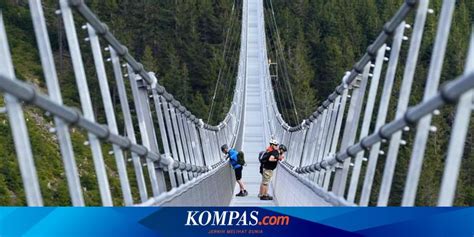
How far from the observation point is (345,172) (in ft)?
32.3

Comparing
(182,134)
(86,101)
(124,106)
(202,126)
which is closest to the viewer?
(86,101)

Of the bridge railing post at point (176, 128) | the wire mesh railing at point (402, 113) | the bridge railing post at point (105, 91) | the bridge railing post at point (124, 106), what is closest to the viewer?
the wire mesh railing at point (402, 113)

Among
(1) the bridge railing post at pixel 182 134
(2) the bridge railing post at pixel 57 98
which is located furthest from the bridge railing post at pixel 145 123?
(1) the bridge railing post at pixel 182 134

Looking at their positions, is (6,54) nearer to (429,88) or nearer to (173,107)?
(429,88)

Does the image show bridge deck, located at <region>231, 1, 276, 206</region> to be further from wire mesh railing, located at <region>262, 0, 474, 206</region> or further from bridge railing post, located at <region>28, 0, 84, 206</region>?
bridge railing post, located at <region>28, 0, 84, 206</region>

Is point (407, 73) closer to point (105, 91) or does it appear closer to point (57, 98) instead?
point (105, 91)

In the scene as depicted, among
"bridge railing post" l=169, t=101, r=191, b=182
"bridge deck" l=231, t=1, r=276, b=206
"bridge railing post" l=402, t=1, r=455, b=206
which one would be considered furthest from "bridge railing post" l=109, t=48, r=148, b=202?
"bridge deck" l=231, t=1, r=276, b=206

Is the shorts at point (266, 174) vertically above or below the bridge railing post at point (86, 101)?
below

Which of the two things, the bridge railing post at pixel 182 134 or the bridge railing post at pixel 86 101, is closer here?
the bridge railing post at pixel 86 101

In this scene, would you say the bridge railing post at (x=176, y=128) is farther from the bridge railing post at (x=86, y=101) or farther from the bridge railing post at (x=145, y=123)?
the bridge railing post at (x=86, y=101)

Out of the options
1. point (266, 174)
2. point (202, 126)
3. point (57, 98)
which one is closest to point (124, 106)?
point (57, 98)

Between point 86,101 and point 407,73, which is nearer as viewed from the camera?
point 86,101

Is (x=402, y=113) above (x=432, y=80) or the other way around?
the other way around

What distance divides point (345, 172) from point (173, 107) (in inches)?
150
